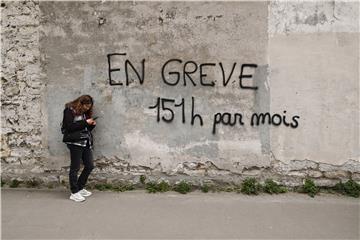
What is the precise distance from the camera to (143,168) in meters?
5.25

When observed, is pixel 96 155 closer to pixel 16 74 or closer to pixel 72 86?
pixel 72 86

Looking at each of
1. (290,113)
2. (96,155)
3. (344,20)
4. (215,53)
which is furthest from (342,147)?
(96,155)

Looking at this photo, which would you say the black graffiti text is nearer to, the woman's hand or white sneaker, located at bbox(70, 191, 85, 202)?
the woman's hand

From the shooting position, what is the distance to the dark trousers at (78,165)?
485 centimetres

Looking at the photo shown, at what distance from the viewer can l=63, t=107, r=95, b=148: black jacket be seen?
473cm

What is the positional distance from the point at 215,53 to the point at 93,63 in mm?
1616

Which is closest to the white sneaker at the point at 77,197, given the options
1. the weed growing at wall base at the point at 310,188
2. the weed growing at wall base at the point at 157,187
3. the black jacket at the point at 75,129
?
the black jacket at the point at 75,129

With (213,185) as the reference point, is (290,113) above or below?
above

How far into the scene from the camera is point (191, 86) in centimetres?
511

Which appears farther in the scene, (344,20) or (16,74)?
(16,74)

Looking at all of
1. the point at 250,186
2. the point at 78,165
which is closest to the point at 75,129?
the point at 78,165

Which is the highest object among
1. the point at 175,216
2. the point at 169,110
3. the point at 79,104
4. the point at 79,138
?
the point at 79,104

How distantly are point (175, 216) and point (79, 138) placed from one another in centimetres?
152

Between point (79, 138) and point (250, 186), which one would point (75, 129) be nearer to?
point (79, 138)
